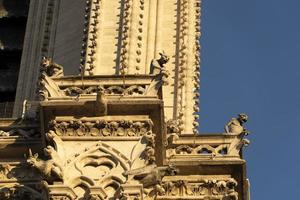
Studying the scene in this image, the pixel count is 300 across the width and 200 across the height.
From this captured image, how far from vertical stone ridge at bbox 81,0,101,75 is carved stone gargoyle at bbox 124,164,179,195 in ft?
12.0

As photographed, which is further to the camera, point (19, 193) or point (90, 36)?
point (90, 36)

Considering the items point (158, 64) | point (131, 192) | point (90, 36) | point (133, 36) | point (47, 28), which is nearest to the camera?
point (131, 192)

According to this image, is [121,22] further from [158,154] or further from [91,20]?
[158,154]

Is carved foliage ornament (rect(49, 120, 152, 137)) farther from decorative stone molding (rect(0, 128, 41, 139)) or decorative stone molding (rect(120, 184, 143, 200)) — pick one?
decorative stone molding (rect(120, 184, 143, 200))

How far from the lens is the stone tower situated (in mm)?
23625

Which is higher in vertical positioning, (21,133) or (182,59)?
(182,59)

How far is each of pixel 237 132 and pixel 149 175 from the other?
243 cm

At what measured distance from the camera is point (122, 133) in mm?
24312

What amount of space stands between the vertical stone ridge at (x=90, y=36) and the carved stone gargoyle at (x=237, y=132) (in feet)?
8.53

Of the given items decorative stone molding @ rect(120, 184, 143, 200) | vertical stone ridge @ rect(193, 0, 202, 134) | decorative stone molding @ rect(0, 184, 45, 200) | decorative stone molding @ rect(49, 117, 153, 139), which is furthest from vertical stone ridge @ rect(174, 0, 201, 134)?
decorative stone molding @ rect(120, 184, 143, 200)

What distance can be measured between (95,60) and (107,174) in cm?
399

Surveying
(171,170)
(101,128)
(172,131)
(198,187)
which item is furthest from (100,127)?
(198,187)

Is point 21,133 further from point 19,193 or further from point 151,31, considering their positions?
point 151,31

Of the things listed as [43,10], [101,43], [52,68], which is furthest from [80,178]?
[43,10]
